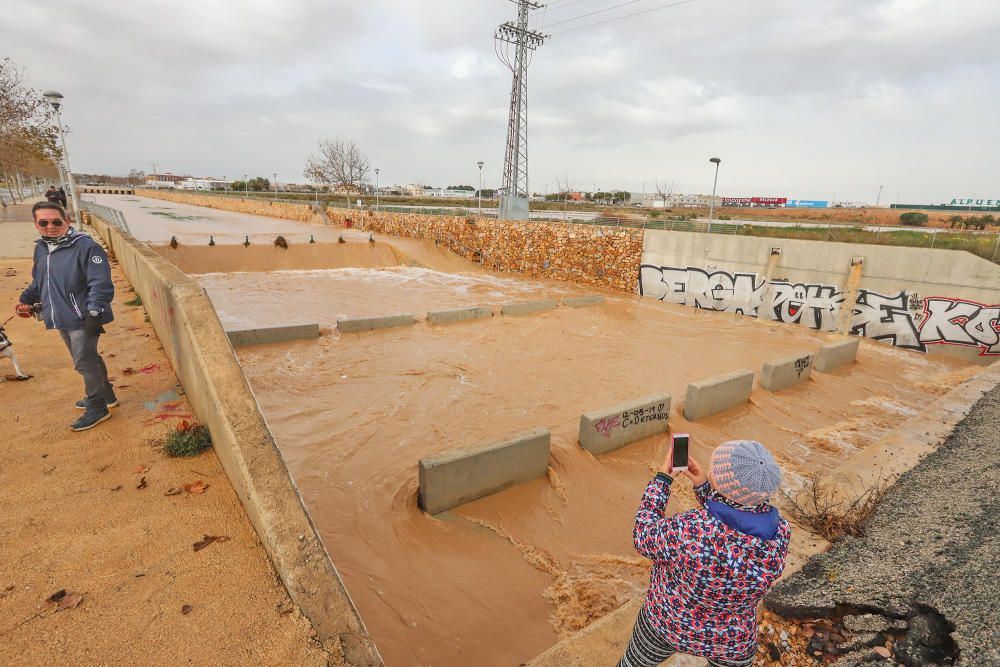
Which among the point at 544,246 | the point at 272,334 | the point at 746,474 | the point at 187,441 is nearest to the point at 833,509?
the point at 746,474

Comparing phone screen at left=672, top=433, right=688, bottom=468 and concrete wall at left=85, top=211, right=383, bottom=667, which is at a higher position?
phone screen at left=672, top=433, right=688, bottom=468

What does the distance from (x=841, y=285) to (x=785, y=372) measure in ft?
25.2

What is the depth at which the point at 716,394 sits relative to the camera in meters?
8.96

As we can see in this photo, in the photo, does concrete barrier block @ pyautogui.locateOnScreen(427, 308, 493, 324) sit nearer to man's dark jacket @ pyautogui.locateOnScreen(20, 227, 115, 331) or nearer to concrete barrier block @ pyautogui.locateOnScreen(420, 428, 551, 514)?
concrete barrier block @ pyautogui.locateOnScreen(420, 428, 551, 514)

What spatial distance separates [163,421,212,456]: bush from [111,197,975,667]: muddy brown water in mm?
1766

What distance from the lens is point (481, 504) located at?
19.7ft

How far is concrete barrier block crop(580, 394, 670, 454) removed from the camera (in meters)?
7.25

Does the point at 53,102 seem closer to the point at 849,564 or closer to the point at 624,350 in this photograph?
the point at 624,350

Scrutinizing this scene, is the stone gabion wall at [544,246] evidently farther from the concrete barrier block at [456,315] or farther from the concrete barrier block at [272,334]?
the concrete barrier block at [272,334]

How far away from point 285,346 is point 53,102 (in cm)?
1425

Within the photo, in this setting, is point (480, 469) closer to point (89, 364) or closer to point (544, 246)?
point (89, 364)

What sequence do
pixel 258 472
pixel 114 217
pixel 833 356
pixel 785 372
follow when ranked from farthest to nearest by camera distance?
pixel 114 217, pixel 833 356, pixel 785 372, pixel 258 472

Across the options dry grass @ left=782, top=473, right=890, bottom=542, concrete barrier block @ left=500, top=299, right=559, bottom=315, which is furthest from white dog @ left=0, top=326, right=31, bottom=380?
concrete barrier block @ left=500, top=299, right=559, bottom=315

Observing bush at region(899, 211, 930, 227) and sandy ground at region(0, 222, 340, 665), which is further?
bush at region(899, 211, 930, 227)
